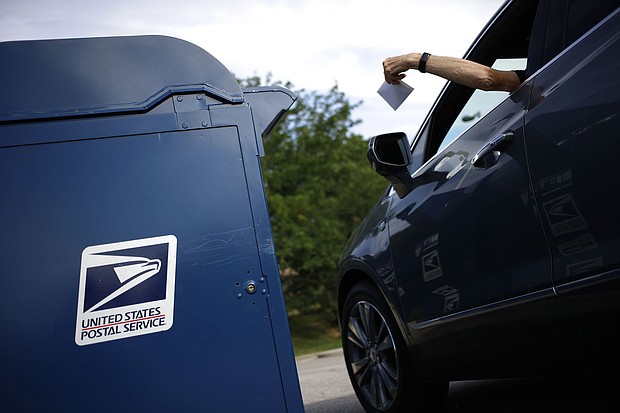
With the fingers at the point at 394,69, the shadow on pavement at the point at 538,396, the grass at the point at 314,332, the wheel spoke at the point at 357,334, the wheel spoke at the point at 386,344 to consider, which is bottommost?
the shadow on pavement at the point at 538,396

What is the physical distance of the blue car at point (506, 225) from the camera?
2.36 m

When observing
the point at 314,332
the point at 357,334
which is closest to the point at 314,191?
the point at 314,332

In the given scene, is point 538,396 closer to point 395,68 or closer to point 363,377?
point 363,377

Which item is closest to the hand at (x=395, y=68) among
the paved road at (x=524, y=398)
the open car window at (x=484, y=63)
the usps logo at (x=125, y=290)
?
the open car window at (x=484, y=63)

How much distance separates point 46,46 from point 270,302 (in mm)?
1303

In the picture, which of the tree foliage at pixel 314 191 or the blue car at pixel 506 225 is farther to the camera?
the tree foliage at pixel 314 191

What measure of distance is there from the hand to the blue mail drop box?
2.77 ft

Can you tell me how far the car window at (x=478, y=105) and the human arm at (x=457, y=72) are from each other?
6 centimetres

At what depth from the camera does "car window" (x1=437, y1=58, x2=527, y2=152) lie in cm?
313

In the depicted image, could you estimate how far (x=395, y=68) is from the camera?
346 cm

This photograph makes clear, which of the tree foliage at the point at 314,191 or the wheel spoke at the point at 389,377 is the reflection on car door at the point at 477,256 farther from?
the tree foliage at the point at 314,191

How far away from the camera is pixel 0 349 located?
256cm

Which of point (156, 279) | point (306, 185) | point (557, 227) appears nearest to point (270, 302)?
point (156, 279)

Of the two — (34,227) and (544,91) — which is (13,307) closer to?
(34,227)
